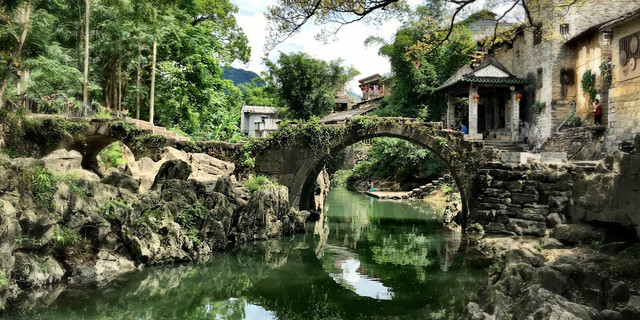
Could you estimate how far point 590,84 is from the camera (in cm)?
1936

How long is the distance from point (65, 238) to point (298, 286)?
13.5 ft

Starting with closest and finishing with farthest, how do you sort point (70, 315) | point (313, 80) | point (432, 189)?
point (70, 315), point (432, 189), point (313, 80)

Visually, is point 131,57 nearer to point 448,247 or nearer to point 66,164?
point 66,164

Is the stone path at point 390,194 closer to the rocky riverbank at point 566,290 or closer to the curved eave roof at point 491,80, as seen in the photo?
the curved eave roof at point 491,80

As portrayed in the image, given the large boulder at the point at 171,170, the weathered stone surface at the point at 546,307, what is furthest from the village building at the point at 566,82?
the weathered stone surface at the point at 546,307

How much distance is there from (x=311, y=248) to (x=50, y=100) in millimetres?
8567

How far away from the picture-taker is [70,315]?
21.8 feet

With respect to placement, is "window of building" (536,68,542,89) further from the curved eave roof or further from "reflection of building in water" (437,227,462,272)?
"reflection of building in water" (437,227,462,272)

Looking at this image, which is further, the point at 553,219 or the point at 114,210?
the point at 553,219

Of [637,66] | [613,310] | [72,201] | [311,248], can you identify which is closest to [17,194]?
[72,201]

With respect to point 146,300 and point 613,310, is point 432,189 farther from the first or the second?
point 613,310

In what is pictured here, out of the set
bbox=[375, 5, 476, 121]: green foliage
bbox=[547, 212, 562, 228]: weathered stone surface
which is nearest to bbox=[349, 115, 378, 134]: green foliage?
bbox=[547, 212, 562, 228]: weathered stone surface

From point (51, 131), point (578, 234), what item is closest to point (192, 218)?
point (51, 131)

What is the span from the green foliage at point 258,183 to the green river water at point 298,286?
166cm
